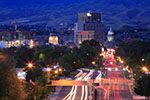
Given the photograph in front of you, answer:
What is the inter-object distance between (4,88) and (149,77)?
19.7m

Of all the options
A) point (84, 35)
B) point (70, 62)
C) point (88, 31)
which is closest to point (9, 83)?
point (70, 62)

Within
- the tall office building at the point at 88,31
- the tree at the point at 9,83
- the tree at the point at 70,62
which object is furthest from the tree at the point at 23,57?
the tall office building at the point at 88,31

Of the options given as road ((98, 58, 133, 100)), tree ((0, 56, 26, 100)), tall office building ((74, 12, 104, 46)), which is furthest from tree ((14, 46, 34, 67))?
tall office building ((74, 12, 104, 46))

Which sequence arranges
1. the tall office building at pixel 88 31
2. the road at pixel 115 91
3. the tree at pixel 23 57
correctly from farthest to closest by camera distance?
1. the tall office building at pixel 88 31
2. the tree at pixel 23 57
3. the road at pixel 115 91

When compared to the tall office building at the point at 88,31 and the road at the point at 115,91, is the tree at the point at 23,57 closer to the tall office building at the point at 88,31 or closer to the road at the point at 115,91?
the road at the point at 115,91

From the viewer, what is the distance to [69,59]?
7344 cm

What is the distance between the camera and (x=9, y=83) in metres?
24.9

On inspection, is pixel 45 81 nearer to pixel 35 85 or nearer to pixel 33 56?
pixel 35 85

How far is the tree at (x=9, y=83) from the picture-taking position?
79.6ft

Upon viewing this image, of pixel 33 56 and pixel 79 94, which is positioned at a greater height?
pixel 33 56

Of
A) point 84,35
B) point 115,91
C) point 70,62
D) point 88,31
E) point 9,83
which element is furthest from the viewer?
point 84,35

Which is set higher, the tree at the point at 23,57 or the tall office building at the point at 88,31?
the tall office building at the point at 88,31

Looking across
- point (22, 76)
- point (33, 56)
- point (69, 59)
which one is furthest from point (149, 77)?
point (33, 56)

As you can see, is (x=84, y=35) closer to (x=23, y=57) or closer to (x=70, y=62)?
(x=23, y=57)
